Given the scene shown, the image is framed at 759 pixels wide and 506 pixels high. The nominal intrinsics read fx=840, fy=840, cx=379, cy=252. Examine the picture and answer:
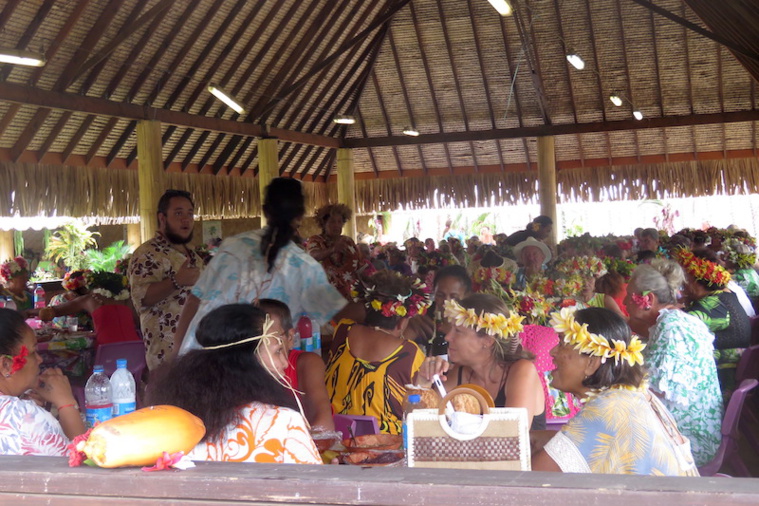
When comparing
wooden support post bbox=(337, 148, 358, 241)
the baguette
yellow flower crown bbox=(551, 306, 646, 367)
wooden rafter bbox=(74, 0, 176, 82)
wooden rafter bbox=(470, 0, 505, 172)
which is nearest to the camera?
the baguette

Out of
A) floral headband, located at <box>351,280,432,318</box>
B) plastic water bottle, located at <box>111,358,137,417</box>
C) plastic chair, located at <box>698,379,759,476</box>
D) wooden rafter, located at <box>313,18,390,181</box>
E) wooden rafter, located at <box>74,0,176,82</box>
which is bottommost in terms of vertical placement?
plastic chair, located at <box>698,379,759,476</box>

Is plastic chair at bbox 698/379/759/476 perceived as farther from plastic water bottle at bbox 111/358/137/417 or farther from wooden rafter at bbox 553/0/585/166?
wooden rafter at bbox 553/0/585/166

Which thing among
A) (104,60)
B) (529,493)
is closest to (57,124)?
(104,60)

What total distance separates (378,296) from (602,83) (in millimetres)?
12117

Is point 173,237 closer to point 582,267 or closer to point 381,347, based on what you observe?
point 381,347

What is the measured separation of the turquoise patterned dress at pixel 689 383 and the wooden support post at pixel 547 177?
11021 mm

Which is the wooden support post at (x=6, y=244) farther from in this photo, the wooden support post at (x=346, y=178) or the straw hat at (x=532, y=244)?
the straw hat at (x=532, y=244)

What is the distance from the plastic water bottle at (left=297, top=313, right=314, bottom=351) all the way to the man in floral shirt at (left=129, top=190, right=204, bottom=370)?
755 millimetres

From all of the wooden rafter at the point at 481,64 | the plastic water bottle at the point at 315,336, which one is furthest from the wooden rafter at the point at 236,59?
the plastic water bottle at the point at 315,336

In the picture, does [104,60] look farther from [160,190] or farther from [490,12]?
[490,12]

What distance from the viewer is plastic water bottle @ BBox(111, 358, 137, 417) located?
130 inches

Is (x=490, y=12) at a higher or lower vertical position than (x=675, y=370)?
higher

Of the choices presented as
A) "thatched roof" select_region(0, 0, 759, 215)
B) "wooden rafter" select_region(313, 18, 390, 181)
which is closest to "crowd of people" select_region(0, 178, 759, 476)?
"thatched roof" select_region(0, 0, 759, 215)

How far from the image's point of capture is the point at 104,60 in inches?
397
